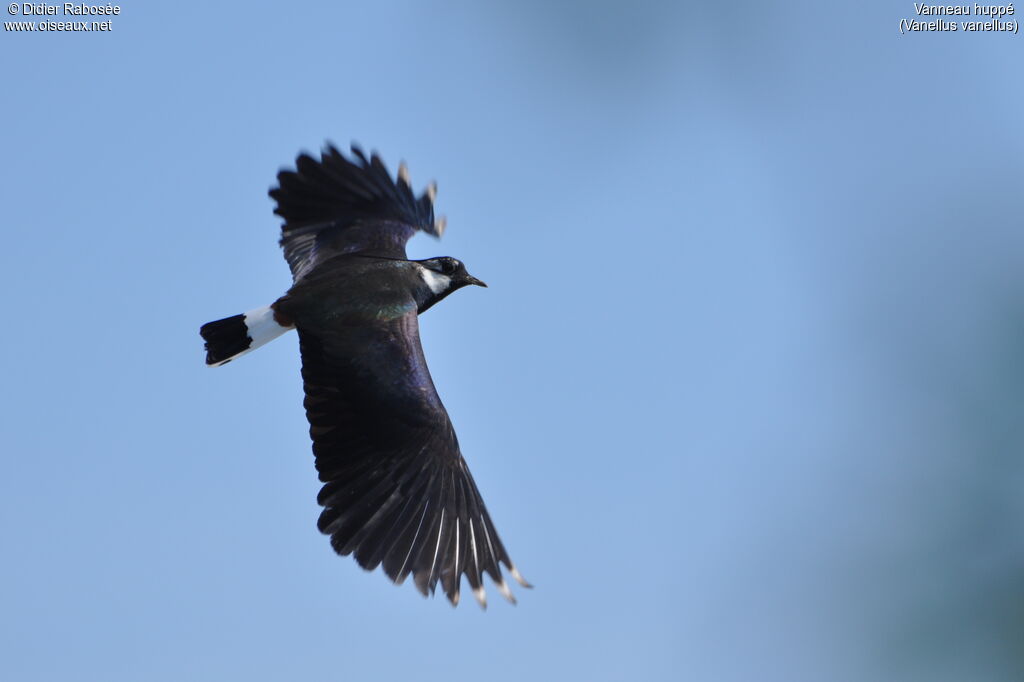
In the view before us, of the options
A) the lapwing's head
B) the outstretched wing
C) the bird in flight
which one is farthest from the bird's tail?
the lapwing's head

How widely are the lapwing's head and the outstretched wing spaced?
1041 mm

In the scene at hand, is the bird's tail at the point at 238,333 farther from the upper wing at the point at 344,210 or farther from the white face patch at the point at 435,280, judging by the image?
the white face patch at the point at 435,280

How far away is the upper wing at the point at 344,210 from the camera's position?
1386 centimetres

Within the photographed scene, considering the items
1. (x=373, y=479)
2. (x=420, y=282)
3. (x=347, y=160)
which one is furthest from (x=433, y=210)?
(x=373, y=479)

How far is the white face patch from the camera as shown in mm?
13273

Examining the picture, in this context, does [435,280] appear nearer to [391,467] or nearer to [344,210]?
[344,210]

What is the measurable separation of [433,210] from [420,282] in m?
2.17

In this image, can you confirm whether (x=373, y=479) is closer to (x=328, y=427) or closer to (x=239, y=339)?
(x=328, y=427)

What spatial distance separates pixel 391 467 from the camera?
1187 centimetres

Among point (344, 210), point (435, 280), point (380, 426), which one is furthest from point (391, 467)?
point (344, 210)

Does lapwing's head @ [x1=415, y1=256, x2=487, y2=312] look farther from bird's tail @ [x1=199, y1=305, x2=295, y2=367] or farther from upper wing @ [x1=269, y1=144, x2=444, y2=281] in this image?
bird's tail @ [x1=199, y1=305, x2=295, y2=367]

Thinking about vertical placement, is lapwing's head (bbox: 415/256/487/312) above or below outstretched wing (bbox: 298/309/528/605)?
above

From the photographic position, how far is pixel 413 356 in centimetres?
1225

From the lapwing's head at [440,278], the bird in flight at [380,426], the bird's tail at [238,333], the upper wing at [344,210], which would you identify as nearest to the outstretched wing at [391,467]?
the bird in flight at [380,426]
